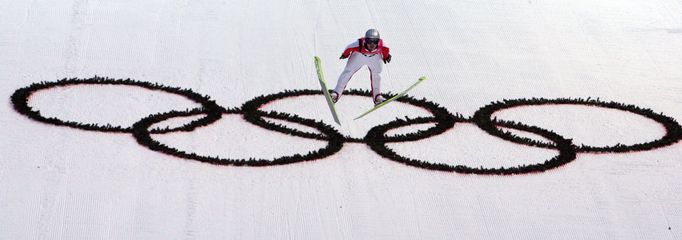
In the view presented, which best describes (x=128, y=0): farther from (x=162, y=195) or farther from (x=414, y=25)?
(x=162, y=195)

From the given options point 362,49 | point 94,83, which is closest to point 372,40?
point 362,49

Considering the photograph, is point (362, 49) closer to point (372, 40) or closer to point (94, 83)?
point (372, 40)

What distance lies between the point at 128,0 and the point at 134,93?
10.2ft

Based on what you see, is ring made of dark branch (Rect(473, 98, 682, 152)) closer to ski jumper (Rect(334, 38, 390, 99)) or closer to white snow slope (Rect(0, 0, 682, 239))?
white snow slope (Rect(0, 0, 682, 239))

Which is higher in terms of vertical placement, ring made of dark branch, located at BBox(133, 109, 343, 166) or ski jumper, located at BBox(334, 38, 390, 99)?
ski jumper, located at BBox(334, 38, 390, 99)

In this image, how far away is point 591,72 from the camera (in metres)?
12.4

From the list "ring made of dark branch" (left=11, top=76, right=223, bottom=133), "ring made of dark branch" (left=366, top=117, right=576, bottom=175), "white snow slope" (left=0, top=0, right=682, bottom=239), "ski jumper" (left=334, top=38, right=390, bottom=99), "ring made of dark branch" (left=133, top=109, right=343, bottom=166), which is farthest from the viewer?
"ring made of dark branch" (left=11, top=76, right=223, bottom=133)

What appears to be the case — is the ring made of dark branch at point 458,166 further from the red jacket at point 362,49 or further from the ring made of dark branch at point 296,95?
the red jacket at point 362,49

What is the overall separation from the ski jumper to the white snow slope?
0.45 metres

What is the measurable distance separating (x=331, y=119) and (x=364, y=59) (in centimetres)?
90

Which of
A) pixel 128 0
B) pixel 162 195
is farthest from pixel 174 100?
pixel 128 0

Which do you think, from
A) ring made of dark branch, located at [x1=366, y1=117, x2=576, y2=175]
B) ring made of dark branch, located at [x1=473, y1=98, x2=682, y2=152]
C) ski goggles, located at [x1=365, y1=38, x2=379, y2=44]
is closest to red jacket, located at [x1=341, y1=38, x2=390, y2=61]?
ski goggles, located at [x1=365, y1=38, x2=379, y2=44]

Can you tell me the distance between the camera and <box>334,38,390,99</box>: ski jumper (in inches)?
380

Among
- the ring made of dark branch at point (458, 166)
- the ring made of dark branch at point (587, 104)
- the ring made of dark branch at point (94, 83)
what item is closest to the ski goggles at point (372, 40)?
the ring made of dark branch at point (458, 166)
